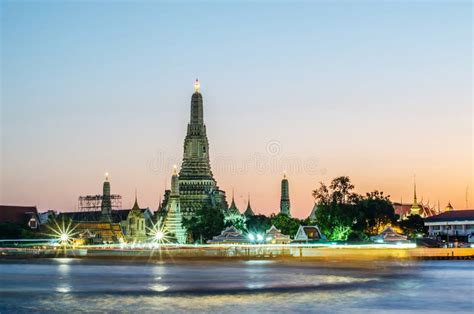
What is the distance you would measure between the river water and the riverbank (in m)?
15.4

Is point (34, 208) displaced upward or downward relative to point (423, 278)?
upward

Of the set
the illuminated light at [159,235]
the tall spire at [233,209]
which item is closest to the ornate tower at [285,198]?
the tall spire at [233,209]

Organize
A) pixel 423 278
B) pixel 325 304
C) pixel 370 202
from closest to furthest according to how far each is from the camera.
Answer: pixel 325 304 < pixel 423 278 < pixel 370 202

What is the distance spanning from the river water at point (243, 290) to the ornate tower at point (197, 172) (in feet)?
183

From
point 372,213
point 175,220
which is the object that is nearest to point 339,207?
point 372,213

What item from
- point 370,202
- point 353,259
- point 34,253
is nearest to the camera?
point 353,259

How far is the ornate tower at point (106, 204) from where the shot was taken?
125 metres

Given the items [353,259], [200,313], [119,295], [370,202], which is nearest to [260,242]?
[370,202]

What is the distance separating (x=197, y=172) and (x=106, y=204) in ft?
52.8

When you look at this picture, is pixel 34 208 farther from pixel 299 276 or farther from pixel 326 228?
pixel 299 276

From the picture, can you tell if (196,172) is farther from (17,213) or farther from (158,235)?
(17,213)

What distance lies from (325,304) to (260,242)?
6074cm

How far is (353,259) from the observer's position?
250ft

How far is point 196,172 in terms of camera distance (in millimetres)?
120312
